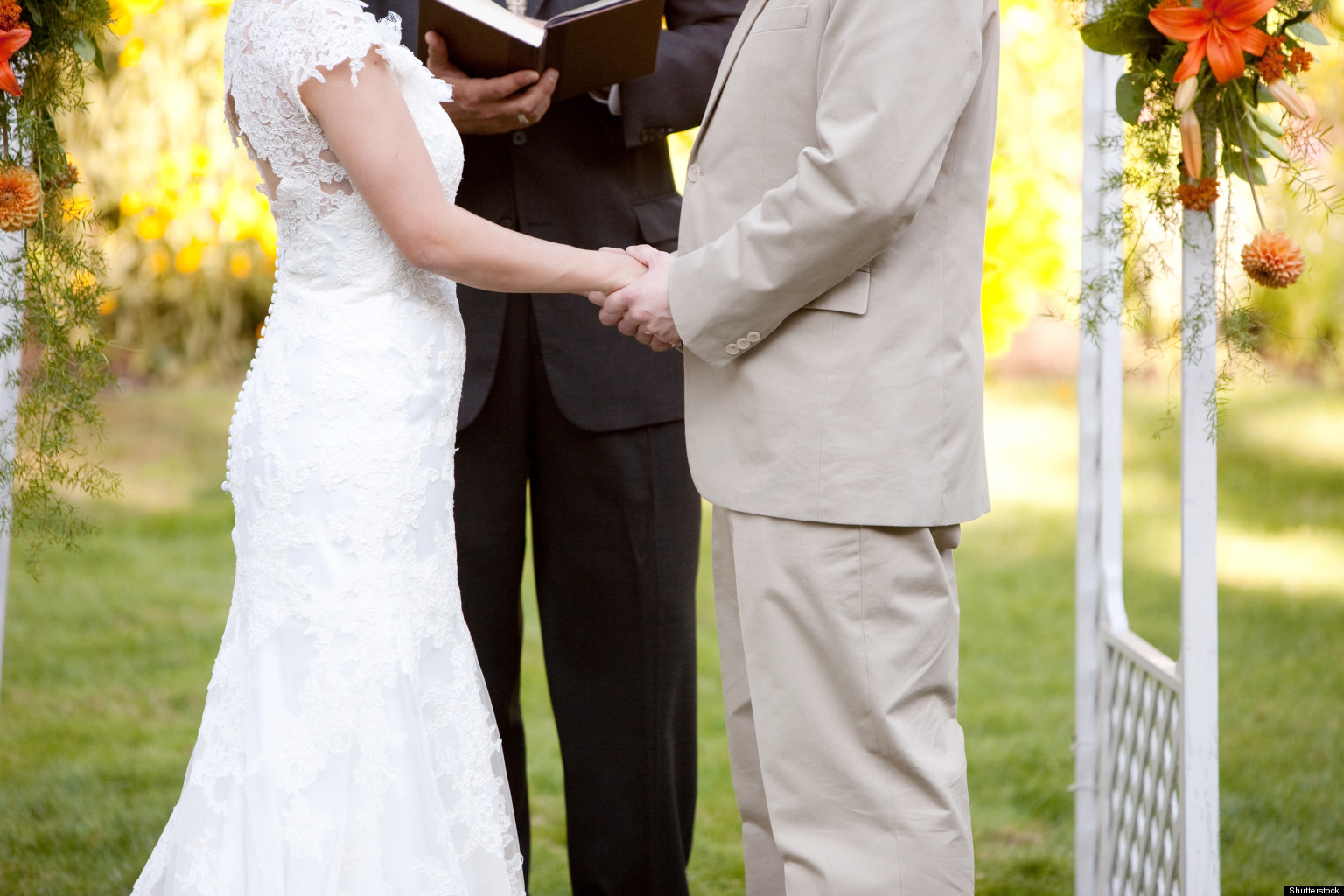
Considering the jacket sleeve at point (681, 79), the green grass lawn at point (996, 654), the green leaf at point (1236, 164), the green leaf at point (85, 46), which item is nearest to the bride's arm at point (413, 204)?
the jacket sleeve at point (681, 79)

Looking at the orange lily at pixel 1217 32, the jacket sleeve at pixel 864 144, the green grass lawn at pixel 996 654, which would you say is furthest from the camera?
the green grass lawn at pixel 996 654

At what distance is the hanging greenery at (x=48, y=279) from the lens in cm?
208

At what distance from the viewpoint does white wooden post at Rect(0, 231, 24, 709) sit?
2.09 m

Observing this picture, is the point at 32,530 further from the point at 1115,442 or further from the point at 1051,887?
the point at 1051,887

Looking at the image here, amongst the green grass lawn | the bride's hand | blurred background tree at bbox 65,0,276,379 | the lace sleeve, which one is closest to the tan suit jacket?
the bride's hand

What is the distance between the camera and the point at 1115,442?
8.53 ft

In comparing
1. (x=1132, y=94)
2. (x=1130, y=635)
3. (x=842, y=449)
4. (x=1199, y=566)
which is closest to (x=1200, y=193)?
(x=1132, y=94)

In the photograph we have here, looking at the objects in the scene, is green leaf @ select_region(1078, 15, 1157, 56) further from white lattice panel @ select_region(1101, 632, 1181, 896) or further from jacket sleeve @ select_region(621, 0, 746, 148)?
white lattice panel @ select_region(1101, 632, 1181, 896)

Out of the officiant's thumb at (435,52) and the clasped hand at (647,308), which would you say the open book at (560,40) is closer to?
the officiant's thumb at (435,52)

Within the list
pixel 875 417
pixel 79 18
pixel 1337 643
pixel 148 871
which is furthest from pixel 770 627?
pixel 1337 643

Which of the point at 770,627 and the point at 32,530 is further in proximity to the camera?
the point at 32,530

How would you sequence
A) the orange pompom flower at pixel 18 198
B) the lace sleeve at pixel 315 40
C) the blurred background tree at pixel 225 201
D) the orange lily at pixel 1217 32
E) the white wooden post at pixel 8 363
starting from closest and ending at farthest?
the lace sleeve at pixel 315 40, the orange lily at pixel 1217 32, the orange pompom flower at pixel 18 198, the white wooden post at pixel 8 363, the blurred background tree at pixel 225 201

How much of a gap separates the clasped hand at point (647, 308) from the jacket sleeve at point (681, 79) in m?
0.42

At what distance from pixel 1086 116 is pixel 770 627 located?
1.30m
